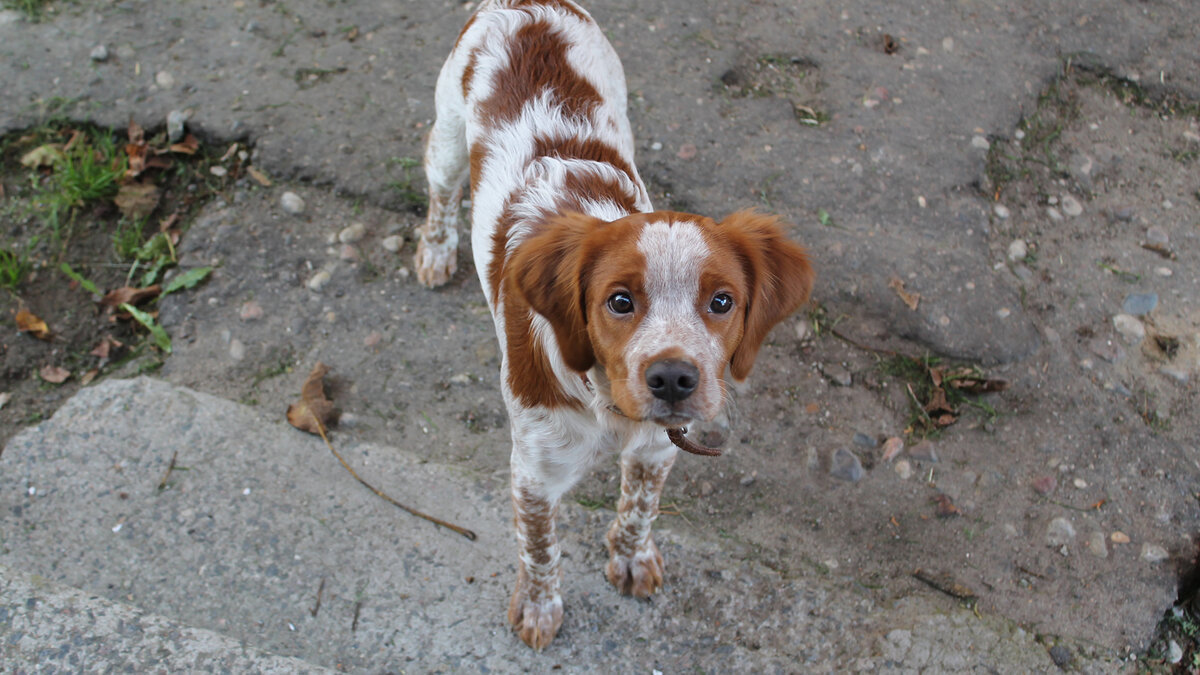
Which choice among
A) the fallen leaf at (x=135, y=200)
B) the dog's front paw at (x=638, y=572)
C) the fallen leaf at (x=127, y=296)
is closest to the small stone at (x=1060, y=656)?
the dog's front paw at (x=638, y=572)

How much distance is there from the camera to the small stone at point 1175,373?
308 centimetres

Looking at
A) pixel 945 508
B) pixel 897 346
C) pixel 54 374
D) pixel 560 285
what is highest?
pixel 560 285

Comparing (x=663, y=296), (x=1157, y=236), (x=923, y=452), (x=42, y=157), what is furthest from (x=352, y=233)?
(x=1157, y=236)

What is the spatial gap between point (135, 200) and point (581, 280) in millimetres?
2640

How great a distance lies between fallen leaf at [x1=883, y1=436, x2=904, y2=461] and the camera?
2.93 m

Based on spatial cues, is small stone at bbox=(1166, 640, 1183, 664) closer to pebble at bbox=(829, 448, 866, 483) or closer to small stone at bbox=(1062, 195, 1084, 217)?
pebble at bbox=(829, 448, 866, 483)

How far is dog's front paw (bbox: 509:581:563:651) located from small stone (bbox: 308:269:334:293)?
162 cm

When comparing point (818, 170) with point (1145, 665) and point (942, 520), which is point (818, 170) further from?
point (1145, 665)

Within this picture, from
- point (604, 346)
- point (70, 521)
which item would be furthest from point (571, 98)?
point (70, 521)

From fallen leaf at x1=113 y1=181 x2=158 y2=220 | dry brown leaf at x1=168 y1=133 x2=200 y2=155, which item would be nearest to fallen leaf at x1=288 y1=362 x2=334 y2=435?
fallen leaf at x1=113 y1=181 x2=158 y2=220

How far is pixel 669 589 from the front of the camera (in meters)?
2.58

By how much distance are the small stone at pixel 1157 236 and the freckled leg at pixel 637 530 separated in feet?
8.63

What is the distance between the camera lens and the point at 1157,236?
140 inches

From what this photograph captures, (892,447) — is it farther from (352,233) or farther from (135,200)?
(135,200)
